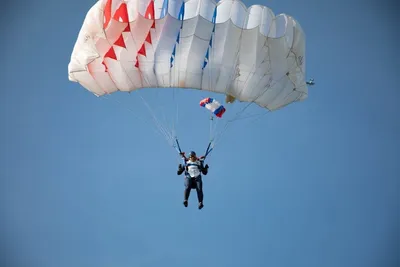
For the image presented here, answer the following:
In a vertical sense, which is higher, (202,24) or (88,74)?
(202,24)

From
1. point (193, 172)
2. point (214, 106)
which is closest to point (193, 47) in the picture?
point (214, 106)

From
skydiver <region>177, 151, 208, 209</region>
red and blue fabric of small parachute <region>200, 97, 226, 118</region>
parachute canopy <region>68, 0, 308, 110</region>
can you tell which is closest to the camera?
parachute canopy <region>68, 0, 308, 110</region>

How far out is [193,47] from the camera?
17500mm

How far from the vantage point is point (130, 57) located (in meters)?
17.8

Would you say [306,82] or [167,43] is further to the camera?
[306,82]

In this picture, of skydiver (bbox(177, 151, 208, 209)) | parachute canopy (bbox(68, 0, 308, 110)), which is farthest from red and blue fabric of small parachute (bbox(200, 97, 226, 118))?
skydiver (bbox(177, 151, 208, 209))

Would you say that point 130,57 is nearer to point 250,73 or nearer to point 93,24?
point 93,24

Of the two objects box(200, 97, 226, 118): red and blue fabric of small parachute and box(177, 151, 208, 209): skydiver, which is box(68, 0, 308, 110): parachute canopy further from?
box(177, 151, 208, 209): skydiver

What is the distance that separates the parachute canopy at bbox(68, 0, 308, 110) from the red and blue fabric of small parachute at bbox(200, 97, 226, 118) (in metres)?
0.41

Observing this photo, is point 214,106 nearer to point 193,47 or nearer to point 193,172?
point 193,47

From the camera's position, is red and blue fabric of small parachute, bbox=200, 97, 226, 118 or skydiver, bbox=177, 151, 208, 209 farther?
red and blue fabric of small parachute, bbox=200, 97, 226, 118

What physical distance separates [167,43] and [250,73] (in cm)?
259

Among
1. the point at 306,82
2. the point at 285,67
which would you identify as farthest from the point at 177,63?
the point at 306,82

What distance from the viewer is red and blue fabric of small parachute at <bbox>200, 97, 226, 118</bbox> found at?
1858 cm
